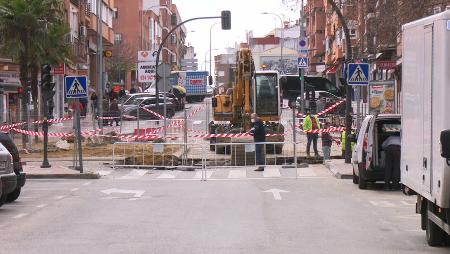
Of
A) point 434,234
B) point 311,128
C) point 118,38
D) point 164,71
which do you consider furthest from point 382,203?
point 118,38

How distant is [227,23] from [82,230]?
103 ft

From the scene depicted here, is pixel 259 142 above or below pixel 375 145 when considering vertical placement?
below

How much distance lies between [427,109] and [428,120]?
15 centimetres

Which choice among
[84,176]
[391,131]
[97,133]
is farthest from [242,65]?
[391,131]

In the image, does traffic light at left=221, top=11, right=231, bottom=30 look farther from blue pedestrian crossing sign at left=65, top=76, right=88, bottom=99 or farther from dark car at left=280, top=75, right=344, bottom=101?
blue pedestrian crossing sign at left=65, top=76, right=88, bottom=99

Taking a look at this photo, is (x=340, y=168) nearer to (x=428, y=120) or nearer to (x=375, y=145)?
(x=375, y=145)

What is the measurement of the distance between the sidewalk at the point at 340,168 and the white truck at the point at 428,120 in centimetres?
1090

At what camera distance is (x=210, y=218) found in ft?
47.1

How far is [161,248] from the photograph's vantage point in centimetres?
1106

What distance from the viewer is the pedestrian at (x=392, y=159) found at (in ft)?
60.1

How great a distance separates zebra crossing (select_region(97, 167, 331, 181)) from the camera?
23.9m

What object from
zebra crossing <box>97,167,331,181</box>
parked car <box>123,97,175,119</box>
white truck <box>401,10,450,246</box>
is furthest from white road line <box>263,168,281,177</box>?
parked car <box>123,97,175,119</box>

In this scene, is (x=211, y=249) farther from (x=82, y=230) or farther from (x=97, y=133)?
A: (x=97, y=133)

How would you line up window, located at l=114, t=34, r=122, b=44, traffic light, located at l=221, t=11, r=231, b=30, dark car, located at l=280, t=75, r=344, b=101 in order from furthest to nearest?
window, located at l=114, t=34, r=122, b=44, dark car, located at l=280, t=75, r=344, b=101, traffic light, located at l=221, t=11, r=231, b=30
